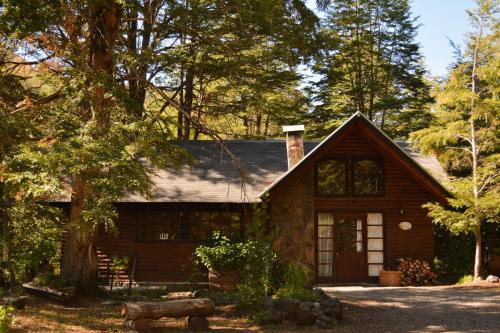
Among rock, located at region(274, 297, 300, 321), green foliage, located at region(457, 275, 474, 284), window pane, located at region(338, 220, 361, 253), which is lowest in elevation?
rock, located at region(274, 297, 300, 321)

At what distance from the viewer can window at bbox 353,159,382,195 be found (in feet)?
59.9

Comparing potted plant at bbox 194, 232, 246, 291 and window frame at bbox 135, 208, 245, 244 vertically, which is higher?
window frame at bbox 135, 208, 245, 244

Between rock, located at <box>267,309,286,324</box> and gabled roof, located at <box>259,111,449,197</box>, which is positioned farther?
gabled roof, located at <box>259,111,449,197</box>

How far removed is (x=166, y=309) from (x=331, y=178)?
33.1 feet

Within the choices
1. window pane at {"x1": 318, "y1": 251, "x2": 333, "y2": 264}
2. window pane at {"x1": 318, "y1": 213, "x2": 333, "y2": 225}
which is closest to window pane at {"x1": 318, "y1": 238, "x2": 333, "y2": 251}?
window pane at {"x1": 318, "y1": 251, "x2": 333, "y2": 264}

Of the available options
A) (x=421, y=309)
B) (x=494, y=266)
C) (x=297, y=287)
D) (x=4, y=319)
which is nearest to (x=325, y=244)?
(x=494, y=266)

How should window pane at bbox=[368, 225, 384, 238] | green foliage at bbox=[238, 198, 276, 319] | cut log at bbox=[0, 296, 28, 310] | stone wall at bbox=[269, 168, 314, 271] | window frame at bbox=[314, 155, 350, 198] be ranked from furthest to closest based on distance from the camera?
window frame at bbox=[314, 155, 350, 198], window pane at bbox=[368, 225, 384, 238], stone wall at bbox=[269, 168, 314, 271], green foliage at bbox=[238, 198, 276, 319], cut log at bbox=[0, 296, 28, 310]

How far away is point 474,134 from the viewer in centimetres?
1709

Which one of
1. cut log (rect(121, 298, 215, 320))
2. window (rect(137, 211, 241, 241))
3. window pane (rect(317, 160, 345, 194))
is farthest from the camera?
window pane (rect(317, 160, 345, 194))

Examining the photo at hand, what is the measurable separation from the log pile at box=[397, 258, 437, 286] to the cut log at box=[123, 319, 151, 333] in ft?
33.8

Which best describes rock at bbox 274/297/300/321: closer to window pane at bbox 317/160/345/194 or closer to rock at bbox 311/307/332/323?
rock at bbox 311/307/332/323

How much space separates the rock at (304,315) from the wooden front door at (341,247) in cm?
762

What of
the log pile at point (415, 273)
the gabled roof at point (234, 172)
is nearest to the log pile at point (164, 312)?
the gabled roof at point (234, 172)

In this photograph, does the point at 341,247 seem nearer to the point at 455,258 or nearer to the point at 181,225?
the point at 455,258
